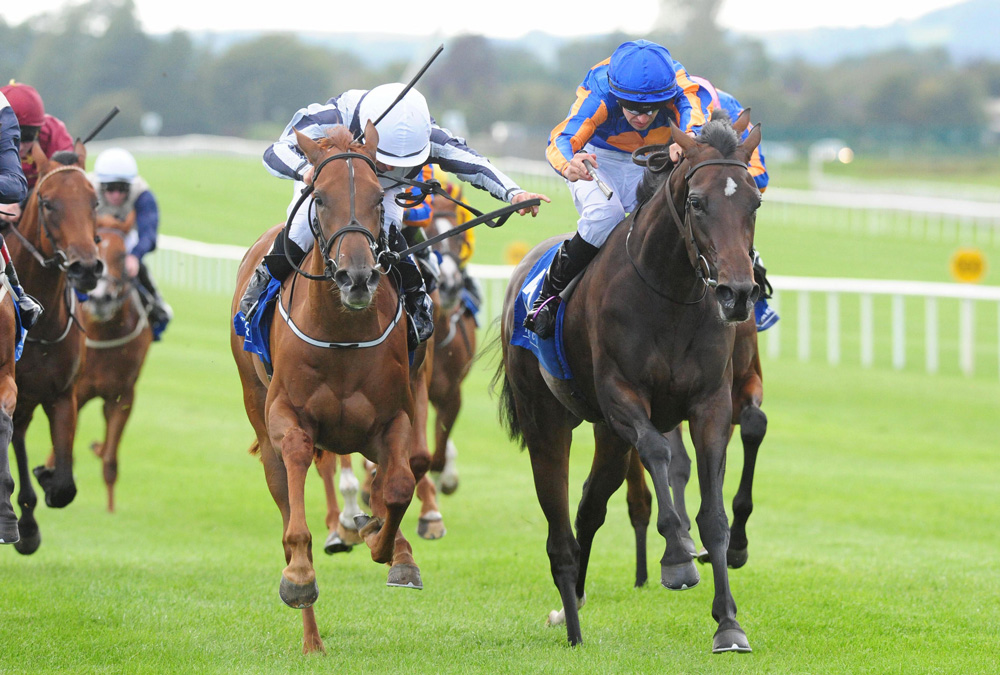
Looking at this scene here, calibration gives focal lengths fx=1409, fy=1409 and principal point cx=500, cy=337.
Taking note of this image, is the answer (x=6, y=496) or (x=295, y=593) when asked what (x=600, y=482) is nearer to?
(x=295, y=593)

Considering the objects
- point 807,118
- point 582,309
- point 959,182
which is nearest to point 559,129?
point 582,309

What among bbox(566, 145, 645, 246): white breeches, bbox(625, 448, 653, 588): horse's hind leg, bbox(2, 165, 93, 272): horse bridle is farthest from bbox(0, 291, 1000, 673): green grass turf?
bbox(566, 145, 645, 246): white breeches

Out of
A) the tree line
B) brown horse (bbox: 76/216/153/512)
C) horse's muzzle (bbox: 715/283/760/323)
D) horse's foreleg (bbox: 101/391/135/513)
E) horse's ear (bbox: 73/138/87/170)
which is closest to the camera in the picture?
horse's muzzle (bbox: 715/283/760/323)

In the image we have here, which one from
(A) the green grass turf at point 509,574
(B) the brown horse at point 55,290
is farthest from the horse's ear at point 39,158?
(A) the green grass turf at point 509,574

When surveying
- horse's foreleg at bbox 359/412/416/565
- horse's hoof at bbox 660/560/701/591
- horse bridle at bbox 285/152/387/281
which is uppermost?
horse bridle at bbox 285/152/387/281

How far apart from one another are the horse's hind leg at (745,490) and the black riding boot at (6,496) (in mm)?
3193

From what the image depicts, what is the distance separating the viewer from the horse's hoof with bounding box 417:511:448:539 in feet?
27.7

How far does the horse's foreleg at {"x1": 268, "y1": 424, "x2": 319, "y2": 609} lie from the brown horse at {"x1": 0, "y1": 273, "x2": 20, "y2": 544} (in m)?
1.06

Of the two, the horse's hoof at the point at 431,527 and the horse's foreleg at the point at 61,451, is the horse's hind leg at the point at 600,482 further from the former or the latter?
the horse's foreleg at the point at 61,451

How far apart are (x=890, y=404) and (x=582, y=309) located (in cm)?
958

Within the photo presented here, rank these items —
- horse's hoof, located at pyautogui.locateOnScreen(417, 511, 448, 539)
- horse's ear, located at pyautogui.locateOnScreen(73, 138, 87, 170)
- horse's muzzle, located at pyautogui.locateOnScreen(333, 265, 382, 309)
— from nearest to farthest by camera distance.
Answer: horse's muzzle, located at pyautogui.locateOnScreen(333, 265, 382, 309) < horse's ear, located at pyautogui.locateOnScreen(73, 138, 87, 170) < horse's hoof, located at pyautogui.locateOnScreen(417, 511, 448, 539)

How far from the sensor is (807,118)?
79.8 metres

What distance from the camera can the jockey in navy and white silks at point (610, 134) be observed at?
230 inches

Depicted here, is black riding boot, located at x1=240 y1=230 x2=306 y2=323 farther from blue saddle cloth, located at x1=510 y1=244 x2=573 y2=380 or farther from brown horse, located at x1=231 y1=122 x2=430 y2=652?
blue saddle cloth, located at x1=510 y1=244 x2=573 y2=380
